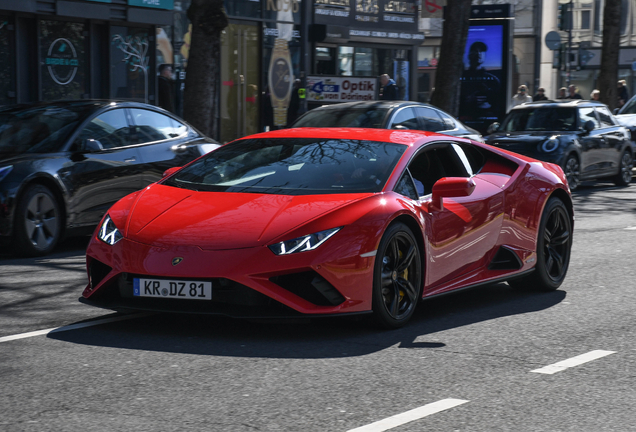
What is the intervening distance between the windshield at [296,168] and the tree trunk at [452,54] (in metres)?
14.6

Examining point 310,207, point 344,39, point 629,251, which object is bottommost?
point 629,251

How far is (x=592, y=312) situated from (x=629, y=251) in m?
3.58

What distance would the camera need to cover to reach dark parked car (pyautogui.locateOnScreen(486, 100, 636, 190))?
18062 mm

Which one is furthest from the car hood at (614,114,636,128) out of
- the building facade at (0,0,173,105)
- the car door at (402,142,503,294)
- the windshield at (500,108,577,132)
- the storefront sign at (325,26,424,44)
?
the car door at (402,142,503,294)

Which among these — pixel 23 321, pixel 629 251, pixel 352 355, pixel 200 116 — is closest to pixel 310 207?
pixel 352 355

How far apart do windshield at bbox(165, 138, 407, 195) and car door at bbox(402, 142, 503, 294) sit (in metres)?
0.32

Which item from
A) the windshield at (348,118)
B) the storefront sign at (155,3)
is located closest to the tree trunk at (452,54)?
the storefront sign at (155,3)

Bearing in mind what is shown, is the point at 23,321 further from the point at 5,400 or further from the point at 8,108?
the point at 8,108

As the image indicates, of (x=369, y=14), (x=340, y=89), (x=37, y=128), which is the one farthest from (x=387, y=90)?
(x=37, y=128)

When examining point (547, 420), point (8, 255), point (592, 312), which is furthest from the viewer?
point (8, 255)

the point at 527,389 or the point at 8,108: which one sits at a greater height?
the point at 8,108

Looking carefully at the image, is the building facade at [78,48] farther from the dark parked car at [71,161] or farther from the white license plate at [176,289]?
the white license plate at [176,289]

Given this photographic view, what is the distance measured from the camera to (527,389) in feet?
16.2

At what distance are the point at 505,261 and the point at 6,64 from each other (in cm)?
1338
